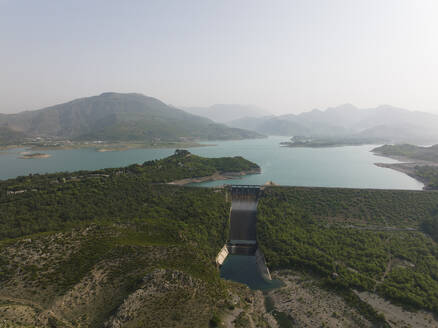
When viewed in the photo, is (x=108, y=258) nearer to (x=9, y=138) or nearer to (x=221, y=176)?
(x=221, y=176)

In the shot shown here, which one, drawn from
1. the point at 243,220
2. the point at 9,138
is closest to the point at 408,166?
the point at 243,220

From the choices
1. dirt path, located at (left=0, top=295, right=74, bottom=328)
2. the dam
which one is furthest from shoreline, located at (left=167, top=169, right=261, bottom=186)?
dirt path, located at (left=0, top=295, right=74, bottom=328)

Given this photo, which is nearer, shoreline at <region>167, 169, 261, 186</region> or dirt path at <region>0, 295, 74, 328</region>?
dirt path at <region>0, 295, 74, 328</region>

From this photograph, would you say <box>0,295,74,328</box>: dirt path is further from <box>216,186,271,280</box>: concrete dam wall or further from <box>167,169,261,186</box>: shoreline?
<box>167,169,261,186</box>: shoreline

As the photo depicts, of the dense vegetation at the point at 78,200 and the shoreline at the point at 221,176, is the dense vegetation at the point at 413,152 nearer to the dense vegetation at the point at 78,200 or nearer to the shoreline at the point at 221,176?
the shoreline at the point at 221,176

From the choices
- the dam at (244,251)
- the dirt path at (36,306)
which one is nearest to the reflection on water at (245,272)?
the dam at (244,251)
